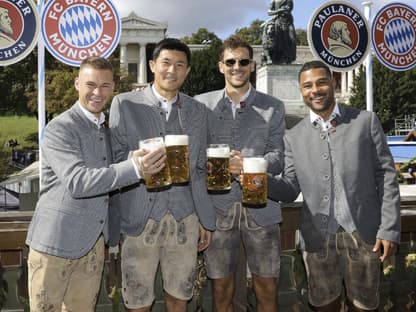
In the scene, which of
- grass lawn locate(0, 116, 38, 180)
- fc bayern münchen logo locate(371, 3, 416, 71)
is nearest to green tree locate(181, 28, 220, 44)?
grass lawn locate(0, 116, 38, 180)

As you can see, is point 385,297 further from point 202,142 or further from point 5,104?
point 5,104

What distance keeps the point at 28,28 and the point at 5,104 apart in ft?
160

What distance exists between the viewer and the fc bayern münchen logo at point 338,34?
7879 mm

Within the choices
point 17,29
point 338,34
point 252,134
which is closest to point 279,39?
point 338,34

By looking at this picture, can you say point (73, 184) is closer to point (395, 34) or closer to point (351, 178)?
point (351, 178)

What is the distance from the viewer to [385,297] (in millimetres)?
4410

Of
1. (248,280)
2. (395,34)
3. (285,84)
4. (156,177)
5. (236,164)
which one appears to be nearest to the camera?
(156,177)

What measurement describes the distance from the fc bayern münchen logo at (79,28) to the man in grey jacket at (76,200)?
2854 millimetres

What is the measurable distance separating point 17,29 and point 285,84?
1028 inches

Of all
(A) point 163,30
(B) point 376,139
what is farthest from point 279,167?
(A) point 163,30

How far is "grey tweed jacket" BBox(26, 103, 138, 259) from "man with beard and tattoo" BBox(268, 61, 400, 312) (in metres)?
1.15

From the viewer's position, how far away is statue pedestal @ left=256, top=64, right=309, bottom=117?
3072cm

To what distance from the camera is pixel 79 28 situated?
6039 millimetres

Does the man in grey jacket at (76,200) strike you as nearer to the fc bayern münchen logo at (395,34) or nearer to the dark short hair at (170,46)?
the dark short hair at (170,46)
